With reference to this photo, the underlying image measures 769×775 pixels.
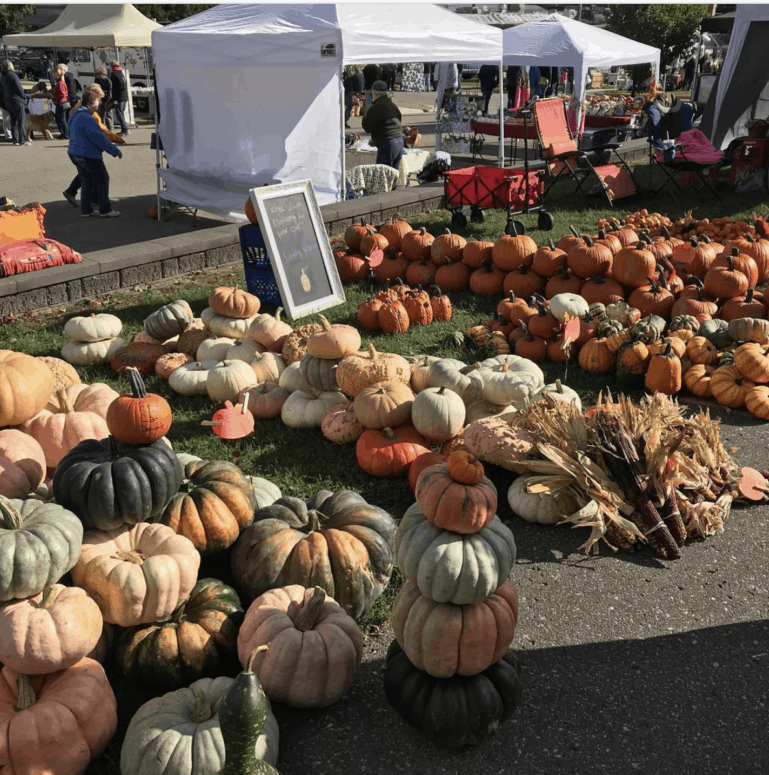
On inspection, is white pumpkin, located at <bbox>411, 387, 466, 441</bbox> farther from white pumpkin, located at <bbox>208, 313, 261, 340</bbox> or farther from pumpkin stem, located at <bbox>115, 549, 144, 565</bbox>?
white pumpkin, located at <bbox>208, 313, 261, 340</bbox>

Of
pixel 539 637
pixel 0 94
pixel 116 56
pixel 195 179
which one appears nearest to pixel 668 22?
pixel 116 56

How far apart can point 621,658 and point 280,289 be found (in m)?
5.02

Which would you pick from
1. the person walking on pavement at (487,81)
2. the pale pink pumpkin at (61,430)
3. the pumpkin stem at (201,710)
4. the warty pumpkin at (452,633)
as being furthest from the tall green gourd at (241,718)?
the person walking on pavement at (487,81)

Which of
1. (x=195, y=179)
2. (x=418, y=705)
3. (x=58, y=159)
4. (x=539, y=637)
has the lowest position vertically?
(x=58, y=159)

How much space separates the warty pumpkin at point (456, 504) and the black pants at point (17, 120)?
20.3m

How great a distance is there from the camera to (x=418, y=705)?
306 cm

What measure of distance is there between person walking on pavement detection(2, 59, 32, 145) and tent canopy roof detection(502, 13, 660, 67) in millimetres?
11308

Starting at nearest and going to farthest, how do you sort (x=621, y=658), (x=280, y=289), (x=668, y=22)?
1. (x=621, y=658)
2. (x=280, y=289)
3. (x=668, y=22)

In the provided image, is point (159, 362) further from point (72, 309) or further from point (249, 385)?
point (72, 309)

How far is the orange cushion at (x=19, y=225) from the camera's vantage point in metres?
8.34

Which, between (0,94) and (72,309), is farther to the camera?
(0,94)

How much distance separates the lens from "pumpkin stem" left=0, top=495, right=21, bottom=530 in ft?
9.75

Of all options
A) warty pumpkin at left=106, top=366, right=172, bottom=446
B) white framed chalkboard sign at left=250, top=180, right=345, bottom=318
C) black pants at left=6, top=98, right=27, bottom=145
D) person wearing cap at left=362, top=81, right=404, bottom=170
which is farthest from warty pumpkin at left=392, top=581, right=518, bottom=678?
black pants at left=6, top=98, right=27, bottom=145

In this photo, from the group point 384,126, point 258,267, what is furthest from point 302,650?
point 384,126
